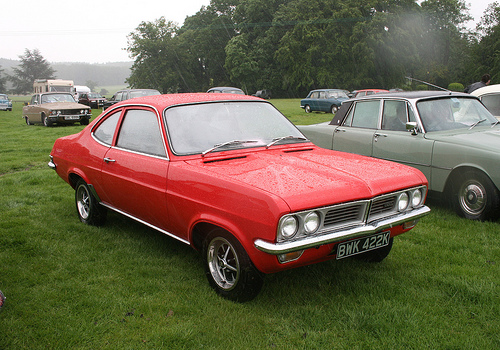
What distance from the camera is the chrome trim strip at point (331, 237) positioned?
295cm

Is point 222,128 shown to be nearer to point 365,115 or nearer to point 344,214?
point 344,214

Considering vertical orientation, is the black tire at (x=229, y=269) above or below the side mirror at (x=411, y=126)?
below

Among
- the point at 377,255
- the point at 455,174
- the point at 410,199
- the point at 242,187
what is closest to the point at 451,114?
the point at 455,174

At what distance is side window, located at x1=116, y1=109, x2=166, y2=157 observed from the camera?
13.6 ft

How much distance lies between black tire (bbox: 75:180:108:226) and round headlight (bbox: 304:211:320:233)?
307 centimetres

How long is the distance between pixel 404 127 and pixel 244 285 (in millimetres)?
4052

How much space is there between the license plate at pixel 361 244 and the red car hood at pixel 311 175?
373mm

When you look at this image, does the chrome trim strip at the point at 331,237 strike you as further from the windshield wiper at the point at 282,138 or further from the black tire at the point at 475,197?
the black tire at the point at 475,197

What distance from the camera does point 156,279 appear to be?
154 inches

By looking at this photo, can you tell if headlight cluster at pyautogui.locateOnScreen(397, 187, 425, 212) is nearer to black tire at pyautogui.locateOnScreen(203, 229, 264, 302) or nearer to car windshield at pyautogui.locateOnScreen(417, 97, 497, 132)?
black tire at pyautogui.locateOnScreen(203, 229, 264, 302)

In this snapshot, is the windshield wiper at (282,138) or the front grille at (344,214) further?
the windshield wiper at (282,138)

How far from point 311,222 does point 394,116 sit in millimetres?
4013

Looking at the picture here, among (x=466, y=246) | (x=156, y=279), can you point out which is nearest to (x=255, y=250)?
(x=156, y=279)

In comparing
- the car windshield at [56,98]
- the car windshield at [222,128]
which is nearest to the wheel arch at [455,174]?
the car windshield at [222,128]
